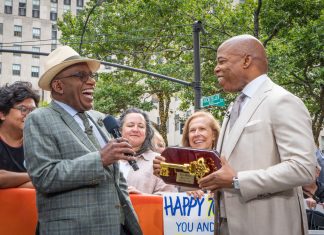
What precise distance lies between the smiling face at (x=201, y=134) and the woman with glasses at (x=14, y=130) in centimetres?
162

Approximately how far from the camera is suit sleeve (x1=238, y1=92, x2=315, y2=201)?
109 inches

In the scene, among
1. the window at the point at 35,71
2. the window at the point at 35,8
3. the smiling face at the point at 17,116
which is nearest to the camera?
the smiling face at the point at 17,116

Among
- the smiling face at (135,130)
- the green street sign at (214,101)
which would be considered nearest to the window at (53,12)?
the green street sign at (214,101)

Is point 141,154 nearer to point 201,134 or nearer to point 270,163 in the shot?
point 201,134

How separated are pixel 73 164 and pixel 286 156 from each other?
4.08 ft

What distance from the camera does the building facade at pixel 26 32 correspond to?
68938 mm

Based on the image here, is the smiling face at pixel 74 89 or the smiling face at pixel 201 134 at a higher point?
the smiling face at pixel 74 89

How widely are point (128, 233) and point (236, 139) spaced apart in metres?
1.01

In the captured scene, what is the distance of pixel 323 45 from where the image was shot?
2023 cm

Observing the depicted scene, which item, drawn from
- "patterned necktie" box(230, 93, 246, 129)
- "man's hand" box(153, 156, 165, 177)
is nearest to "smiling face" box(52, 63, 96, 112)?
"man's hand" box(153, 156, 165, 177)

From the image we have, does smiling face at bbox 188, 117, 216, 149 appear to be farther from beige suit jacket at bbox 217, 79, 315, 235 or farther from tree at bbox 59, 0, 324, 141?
tree at bbox 59, 0, 324, 141

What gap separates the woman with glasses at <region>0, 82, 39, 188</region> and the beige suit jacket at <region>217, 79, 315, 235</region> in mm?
1681

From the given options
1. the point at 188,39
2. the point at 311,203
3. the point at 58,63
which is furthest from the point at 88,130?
the point at 188,39

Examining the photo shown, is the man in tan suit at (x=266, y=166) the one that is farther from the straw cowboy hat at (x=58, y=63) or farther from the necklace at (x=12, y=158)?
the necklace at (x=12, y=158)
